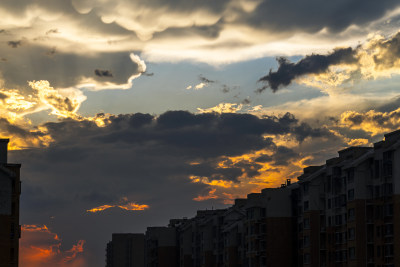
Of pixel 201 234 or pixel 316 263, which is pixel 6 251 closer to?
pixel 316 263

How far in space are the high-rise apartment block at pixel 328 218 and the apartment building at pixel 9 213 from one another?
165 feet

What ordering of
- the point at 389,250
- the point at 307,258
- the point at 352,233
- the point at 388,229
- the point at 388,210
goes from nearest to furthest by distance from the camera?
the point at 389,250 < the point at 388,229 < the point at 388,210 < the point at 352,233 < the point at 307,258

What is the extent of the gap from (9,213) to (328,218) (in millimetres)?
52316

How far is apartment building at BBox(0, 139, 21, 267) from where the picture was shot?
4252 inches

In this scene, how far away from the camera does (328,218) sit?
12469cm

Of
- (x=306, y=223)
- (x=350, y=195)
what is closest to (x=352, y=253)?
(x=350, y=195)

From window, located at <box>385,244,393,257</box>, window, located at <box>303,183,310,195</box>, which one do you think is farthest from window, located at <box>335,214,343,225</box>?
window, located at <box>385,244,393,257</box>

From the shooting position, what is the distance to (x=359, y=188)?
11131 centimetres

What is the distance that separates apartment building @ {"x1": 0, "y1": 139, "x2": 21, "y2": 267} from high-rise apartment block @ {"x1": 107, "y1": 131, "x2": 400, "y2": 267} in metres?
50.2

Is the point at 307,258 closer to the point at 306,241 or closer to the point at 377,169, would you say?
the point at 306,241

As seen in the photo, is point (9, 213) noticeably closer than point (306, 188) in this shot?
Yes

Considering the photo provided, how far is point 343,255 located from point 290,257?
24047 millimetres

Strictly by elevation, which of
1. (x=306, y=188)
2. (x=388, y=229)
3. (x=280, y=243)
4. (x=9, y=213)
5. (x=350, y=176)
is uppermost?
(x=306, y=188)

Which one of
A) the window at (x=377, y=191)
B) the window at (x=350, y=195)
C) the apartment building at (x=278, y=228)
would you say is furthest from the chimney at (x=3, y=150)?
the window at (x=377, y=191)
